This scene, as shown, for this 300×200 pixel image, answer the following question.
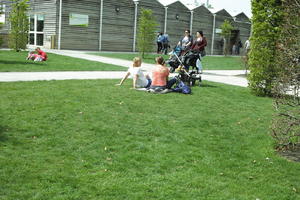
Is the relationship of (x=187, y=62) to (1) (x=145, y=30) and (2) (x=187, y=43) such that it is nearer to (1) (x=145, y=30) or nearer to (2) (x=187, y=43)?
(2) (x=187, y=43)

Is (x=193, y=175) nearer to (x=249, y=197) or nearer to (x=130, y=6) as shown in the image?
(x=249, y=197)

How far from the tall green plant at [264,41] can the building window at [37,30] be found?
22.2 meters

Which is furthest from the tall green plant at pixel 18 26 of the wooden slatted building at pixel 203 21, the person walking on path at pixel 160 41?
the wooden slatted building at pixel 203 21

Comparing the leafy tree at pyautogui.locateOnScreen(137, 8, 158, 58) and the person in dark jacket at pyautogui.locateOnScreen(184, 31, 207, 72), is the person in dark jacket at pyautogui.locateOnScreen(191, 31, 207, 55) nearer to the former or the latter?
the person in dark jacket at pyautogui.locateOnScreen(184, 31, 207, 72)

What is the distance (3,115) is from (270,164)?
4.56 metres

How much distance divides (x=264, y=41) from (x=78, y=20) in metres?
20.6

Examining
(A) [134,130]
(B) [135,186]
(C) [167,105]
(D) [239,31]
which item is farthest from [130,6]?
(B) [135,186]

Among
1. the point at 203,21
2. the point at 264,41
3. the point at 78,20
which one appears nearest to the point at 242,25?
the point at 203,21

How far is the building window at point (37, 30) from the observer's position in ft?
99.7

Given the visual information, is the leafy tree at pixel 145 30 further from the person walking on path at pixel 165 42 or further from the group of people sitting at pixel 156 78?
the group of people sitting at pixel 156 78

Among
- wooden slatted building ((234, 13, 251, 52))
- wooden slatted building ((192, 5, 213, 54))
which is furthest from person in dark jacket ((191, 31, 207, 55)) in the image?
wooden slatted building ((234, 13, 251, 52))

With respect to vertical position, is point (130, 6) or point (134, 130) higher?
point (130, 6)

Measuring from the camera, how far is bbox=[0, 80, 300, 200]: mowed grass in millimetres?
4324

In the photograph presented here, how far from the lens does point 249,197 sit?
4.27 m
